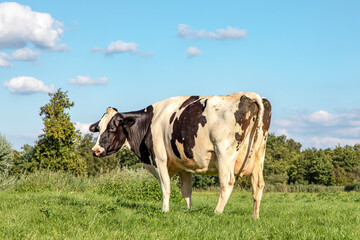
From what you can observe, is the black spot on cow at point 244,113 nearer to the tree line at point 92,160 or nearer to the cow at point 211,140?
the cow at point 211,140

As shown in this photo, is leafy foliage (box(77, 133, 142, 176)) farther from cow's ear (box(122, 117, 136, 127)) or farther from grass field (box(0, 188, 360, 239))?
grass field (box(0, 188, 360, 239))

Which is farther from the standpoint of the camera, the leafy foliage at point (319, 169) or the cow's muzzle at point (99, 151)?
the leafy foliage at point (319, 169)

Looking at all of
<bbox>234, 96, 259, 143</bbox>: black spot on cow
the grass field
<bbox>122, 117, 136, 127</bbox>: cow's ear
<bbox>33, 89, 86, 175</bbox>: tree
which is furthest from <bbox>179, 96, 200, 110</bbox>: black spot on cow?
<bbox>33, 89, 86, 175</bbox>: tree

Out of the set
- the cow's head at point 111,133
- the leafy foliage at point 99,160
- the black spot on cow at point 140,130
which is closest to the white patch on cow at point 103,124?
the cow's head at point 111,133

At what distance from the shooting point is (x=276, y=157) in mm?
71000

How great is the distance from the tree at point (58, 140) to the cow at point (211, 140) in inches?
855

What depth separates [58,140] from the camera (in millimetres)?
30969

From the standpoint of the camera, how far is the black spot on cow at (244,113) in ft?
27.4

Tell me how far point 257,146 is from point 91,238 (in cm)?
450

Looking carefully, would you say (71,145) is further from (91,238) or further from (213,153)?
(91,238)

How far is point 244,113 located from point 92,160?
50.8 m

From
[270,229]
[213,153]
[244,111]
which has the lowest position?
[270,229]

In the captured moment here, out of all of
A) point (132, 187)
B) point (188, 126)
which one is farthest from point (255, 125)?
point (132, 187)

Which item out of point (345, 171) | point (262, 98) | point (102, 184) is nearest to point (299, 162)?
point (345, 171)
